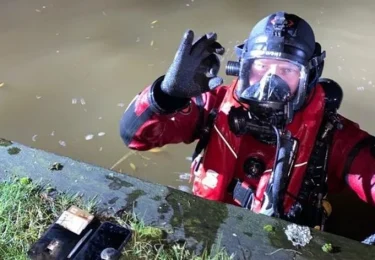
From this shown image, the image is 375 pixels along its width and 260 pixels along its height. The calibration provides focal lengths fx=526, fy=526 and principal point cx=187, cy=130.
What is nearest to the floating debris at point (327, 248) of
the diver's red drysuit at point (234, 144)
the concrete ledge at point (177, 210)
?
the concrete ledge at point (177, 210)

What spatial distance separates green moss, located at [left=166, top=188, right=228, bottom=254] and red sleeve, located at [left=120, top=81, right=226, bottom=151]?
421 millimetres

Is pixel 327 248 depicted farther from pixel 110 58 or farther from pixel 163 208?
pixel 110 58

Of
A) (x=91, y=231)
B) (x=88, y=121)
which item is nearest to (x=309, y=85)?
(x=91, y=231)

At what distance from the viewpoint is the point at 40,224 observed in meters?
1.41

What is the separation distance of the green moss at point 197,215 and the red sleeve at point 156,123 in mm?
421

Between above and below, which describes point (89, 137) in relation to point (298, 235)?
below

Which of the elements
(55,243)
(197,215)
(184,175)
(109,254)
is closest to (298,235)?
(197,215)

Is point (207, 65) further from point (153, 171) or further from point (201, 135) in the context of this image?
point (153, 171)

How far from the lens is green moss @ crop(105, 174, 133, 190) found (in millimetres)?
1559

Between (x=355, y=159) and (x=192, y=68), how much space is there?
2.40 feet

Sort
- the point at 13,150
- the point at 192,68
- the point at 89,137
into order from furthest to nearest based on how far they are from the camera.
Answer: the point at 89,137 < the point at 192,68 < the point at 13,150

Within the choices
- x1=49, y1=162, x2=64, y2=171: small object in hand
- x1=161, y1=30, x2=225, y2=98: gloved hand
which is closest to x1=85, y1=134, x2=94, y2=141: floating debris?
x1=161, y1=30, x2=225, y2=98: gloved hand

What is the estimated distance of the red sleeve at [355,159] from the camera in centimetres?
197

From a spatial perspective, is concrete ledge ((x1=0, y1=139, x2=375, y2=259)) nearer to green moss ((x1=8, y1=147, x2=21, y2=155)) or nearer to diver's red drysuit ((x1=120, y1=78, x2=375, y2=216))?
green moss ((x1=8, y1=147, x2=21, y2=155))
